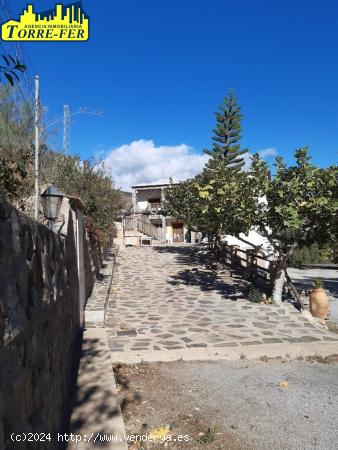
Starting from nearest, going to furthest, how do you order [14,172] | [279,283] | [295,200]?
[14,172]
[295,200]
[279,283]

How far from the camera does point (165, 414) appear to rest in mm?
4152

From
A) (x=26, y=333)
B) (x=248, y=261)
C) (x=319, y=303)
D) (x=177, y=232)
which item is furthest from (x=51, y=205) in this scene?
(x=177, y=232)

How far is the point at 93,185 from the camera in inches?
429

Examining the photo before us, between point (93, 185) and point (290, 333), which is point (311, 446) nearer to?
point (290, 333)

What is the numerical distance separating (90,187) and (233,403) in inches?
302

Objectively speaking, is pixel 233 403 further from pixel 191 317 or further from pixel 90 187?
pixel 90 187

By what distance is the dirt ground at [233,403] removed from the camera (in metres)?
3.64

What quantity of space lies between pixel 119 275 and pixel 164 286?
10.3ft

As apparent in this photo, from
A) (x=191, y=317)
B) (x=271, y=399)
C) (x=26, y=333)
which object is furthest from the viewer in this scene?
(x=191, y=317)

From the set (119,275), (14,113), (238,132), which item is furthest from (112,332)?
(238,132)

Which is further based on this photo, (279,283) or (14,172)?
(279,283)

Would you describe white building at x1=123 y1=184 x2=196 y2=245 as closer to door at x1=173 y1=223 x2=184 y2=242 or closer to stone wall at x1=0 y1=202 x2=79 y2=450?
door at x1=173 y1=223 x2=184 y2=242

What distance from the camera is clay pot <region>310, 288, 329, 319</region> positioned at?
8922 millimetres

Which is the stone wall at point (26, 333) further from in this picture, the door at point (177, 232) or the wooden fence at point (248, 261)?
the door at point (177, 232)
